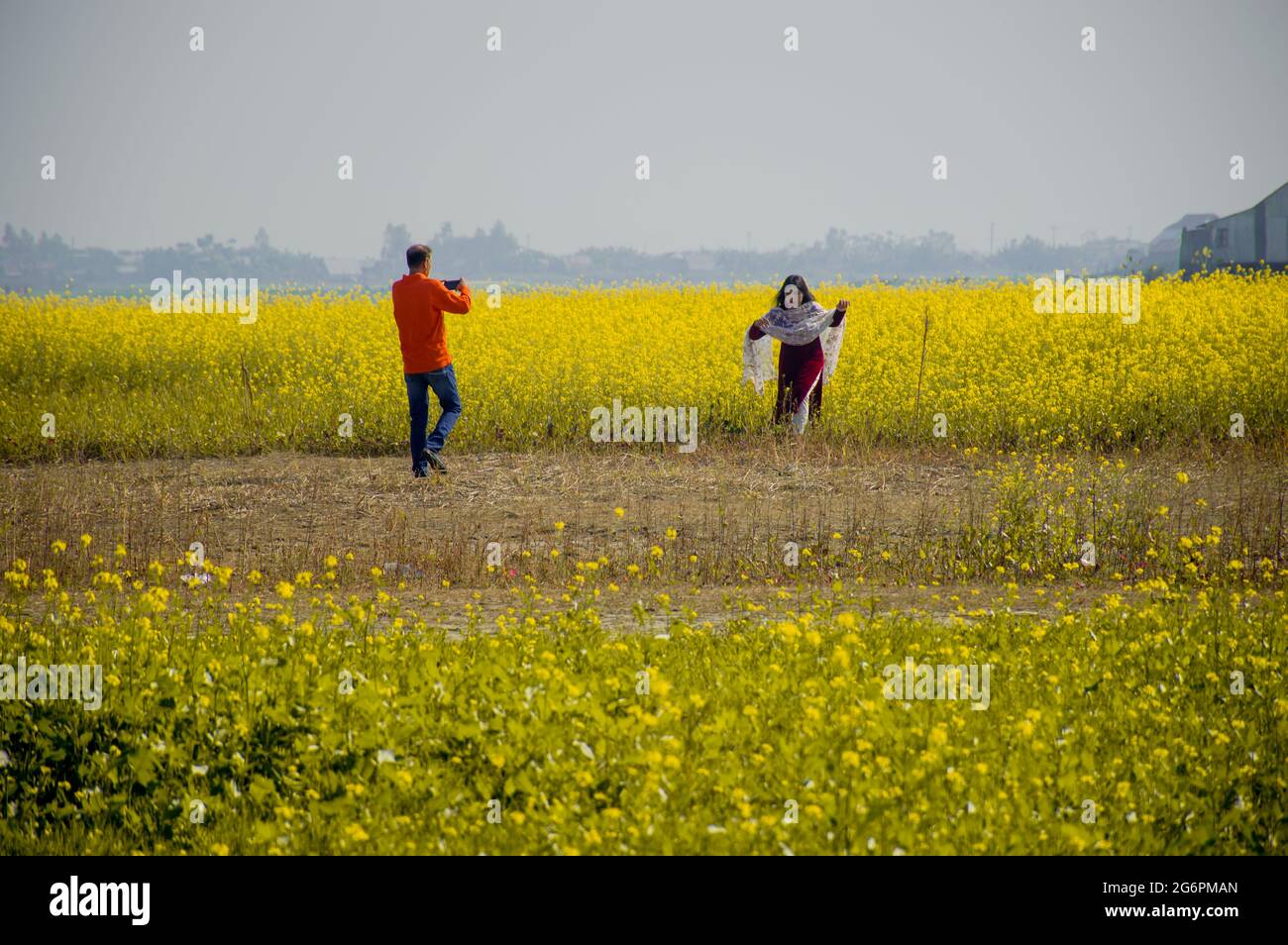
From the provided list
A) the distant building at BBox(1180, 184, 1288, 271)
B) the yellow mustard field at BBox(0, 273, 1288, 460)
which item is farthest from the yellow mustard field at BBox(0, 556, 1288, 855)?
the distant building at BBox(1180, 184, 1288, 271)

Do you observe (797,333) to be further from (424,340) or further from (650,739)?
(650,739)

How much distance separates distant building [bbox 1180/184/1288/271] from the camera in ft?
126

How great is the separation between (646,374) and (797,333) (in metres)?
2.85

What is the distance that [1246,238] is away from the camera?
132ft

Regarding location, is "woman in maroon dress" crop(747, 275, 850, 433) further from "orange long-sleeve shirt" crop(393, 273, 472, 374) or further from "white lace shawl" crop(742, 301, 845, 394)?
"orange long-sleeve shirt" crop(393, 273, 472, 374)

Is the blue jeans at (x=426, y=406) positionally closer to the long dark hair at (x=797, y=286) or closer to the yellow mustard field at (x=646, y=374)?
the yellow mustard field at (x=646, y=374)

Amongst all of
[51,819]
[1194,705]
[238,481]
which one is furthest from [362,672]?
[238,481]

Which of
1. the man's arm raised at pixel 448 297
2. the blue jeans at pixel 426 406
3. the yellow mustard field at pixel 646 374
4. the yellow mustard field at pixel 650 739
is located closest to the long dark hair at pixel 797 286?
the yellow mustard field at pixel 646 374

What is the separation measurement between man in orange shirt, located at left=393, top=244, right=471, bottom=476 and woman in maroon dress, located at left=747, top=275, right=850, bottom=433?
336 cm

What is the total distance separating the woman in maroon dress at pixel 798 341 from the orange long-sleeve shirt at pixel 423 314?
134 inches

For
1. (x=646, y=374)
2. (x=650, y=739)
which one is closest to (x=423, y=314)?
(x=646, y=374)
